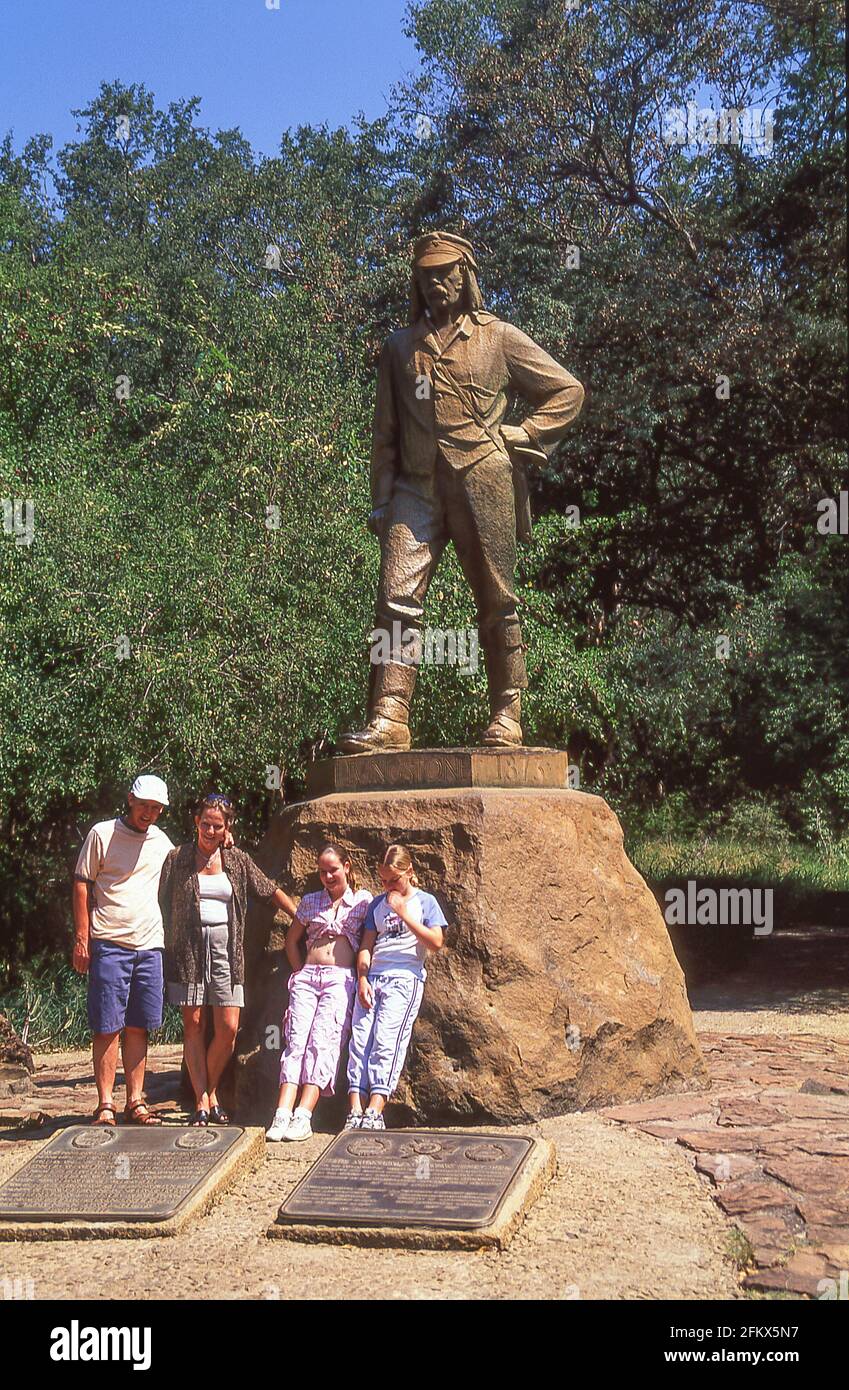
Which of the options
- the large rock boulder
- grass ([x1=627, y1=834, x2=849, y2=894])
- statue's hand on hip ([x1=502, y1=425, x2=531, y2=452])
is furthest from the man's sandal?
grass ([x1=627, y1=834, x2=849, y2=894])

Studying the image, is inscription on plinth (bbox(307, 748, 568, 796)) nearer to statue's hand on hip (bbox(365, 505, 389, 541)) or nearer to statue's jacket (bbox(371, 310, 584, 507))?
statue's hand on hip (bbox(365, 505, 389, 541))

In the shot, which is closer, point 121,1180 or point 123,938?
point 121,1180

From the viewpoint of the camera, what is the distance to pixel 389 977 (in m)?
6.06

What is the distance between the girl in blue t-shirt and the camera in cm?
597

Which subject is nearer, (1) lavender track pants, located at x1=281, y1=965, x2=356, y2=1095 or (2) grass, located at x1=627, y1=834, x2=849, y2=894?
(1) lavender track pants, located at x1=281, y1=965, x2=356, y2=1095

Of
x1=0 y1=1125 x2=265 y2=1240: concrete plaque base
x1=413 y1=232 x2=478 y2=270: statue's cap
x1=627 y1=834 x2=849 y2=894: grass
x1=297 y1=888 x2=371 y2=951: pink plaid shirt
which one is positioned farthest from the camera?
x1=627 y1=834 x2=849 y2=894: grass

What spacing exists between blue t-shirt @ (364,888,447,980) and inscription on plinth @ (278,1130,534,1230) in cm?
90

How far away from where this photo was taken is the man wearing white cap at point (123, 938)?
6.34 meters

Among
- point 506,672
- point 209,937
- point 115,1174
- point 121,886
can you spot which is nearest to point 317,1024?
point 209,937

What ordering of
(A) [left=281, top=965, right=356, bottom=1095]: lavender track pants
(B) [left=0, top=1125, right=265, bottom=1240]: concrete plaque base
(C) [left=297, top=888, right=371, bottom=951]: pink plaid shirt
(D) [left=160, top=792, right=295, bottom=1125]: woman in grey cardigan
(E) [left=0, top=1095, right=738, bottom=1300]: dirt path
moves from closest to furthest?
(E) [left=0, top=1095, right=738, bottom=1300]: dirt path
(B) [left=0, top=1125, right=265, bottom=1240]: concrete plaque base
(A) [left=281, top=965, right=356, bottom=1095]: lavender track pants
(C) [left=297, top=888, right=371, bottom=951]: pink plaid shirt
(D) [left=160, top=792, right=295, bottom=1125]: woman in grey cardigan

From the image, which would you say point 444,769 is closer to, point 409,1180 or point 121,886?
point 121,886

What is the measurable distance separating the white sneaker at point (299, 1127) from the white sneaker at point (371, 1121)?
0.25 m

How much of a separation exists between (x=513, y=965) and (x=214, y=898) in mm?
1293

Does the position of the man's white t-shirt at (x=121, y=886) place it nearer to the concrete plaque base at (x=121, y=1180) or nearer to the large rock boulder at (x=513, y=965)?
the large rock boulder at (x=513, y=965)
